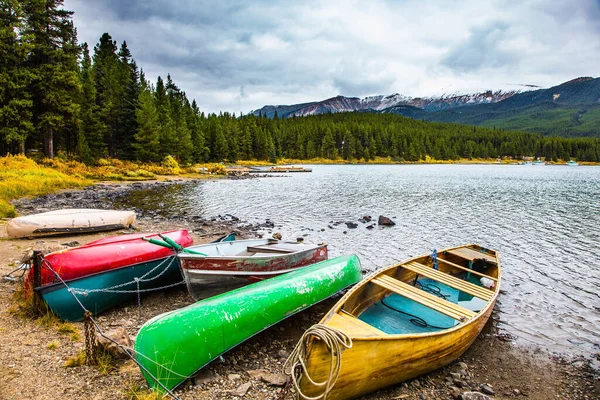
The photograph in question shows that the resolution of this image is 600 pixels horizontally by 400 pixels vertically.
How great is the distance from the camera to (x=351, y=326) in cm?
562

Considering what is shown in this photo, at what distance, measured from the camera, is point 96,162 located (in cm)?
4650

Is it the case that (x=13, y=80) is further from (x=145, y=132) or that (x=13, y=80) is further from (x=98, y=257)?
(x=98, y=257)

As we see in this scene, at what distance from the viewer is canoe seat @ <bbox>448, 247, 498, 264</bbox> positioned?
11.1 meters

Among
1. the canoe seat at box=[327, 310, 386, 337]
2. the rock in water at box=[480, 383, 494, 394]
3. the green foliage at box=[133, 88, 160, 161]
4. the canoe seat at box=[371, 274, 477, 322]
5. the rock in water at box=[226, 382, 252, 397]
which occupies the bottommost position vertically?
the rock in water at box=[480, 383, 494, 394]

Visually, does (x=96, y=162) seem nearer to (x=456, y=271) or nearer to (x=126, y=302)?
(x=126, y=302)

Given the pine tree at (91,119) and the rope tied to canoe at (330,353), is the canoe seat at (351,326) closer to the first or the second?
the rope tied to canoe at (330,353)

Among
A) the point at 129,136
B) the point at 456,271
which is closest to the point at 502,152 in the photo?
the point at 129,136

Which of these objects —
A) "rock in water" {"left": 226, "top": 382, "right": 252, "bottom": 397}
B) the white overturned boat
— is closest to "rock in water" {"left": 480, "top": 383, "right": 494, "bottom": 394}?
"rock in water" {"left": 226, "top": 382, "right": 252, "bottom": 397}

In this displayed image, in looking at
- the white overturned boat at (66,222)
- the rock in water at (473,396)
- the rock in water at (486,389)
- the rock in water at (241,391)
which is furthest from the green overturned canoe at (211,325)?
the white overturned boat at (66,222)

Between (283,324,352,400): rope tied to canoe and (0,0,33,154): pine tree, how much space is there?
137 feet

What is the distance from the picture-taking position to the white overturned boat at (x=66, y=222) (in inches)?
552

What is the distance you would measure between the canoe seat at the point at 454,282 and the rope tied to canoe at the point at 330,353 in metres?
4.86

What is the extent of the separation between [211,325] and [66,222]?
1329 cm

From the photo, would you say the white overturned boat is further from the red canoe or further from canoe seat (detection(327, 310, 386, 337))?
canoe seat (detection(327, 310, 386, 337))
